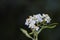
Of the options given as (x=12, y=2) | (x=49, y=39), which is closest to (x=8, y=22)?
(x=12, y=2)

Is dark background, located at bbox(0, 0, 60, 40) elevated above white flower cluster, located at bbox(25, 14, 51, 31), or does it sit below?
above

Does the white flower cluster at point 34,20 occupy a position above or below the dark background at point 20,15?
below

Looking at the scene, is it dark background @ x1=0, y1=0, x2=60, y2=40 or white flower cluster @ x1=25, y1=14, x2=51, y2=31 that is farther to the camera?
dark background @ x1=0, y1=0, x2=60, y2=40

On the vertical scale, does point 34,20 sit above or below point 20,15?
below

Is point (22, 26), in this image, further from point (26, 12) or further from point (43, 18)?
point (43, 18)

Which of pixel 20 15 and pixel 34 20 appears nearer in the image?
pixel 34 20

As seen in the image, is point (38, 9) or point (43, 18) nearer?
point (43, 18)

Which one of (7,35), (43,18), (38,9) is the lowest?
(43,18)

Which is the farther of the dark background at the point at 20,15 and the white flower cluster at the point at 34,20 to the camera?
the dark background at the point at 20,15
